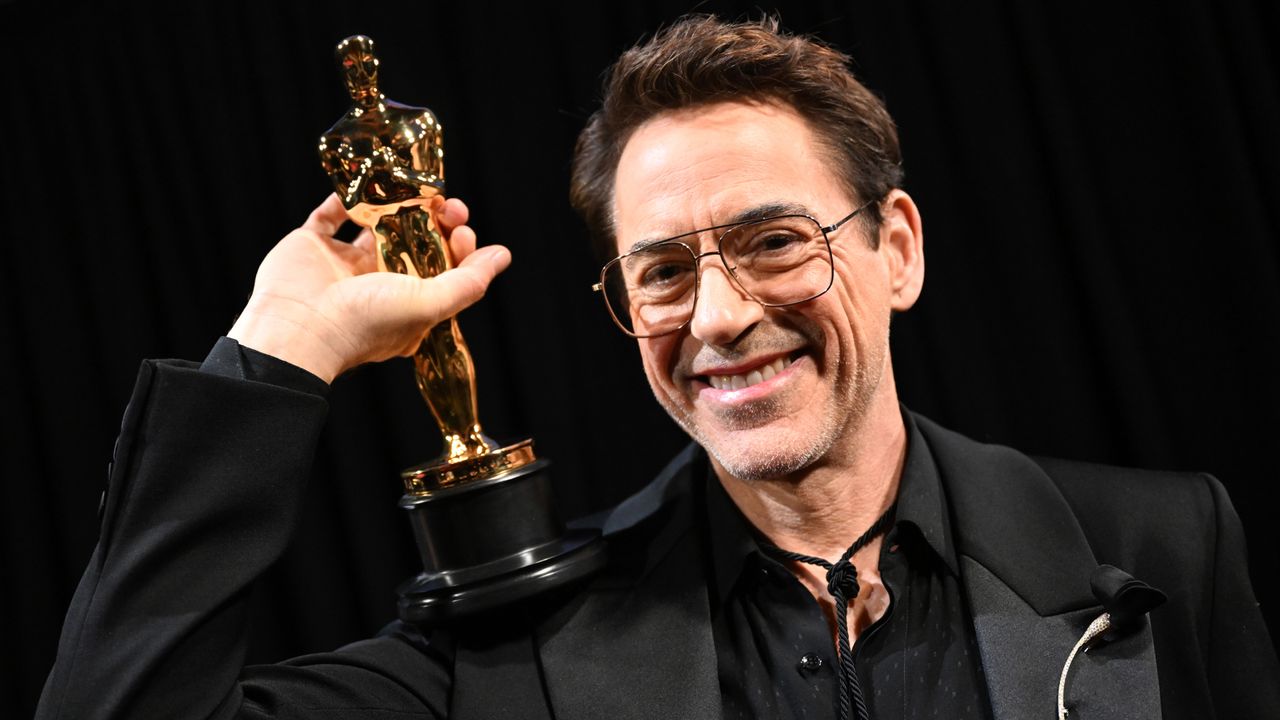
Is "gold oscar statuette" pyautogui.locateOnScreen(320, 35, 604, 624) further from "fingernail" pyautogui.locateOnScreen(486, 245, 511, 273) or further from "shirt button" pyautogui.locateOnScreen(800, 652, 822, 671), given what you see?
"shirt button" pyautogui.locateOnScreen(800, 652, 822, 671)

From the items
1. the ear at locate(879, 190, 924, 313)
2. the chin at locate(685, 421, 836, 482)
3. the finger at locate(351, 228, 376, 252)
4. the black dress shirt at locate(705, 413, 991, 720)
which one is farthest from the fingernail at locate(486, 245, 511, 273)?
the ear at locate(879, 190, 924, 313)

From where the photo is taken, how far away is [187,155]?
2.55 metres

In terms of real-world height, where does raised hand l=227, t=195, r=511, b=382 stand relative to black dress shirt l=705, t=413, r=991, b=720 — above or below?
above

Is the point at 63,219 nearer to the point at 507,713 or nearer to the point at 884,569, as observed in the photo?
the point at 507,713

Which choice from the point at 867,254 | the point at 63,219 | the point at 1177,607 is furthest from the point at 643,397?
the point at 63,219

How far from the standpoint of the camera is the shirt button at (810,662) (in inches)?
59.9

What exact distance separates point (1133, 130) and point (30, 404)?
101 inches

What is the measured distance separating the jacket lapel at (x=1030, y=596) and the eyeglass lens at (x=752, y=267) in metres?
0.40

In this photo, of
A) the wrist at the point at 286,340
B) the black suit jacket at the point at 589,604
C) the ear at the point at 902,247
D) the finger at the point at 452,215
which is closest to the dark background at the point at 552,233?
the ear at the point at 902,247

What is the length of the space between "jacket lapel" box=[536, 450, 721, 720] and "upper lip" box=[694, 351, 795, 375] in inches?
11.0

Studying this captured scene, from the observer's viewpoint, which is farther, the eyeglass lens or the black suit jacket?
the eyeglass lens

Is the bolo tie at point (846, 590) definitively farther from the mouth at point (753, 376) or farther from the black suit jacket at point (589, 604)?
the mouth at point (753, 376)

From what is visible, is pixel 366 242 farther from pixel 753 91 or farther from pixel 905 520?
pixel 905 520

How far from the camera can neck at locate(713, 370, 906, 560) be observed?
1.65 m
